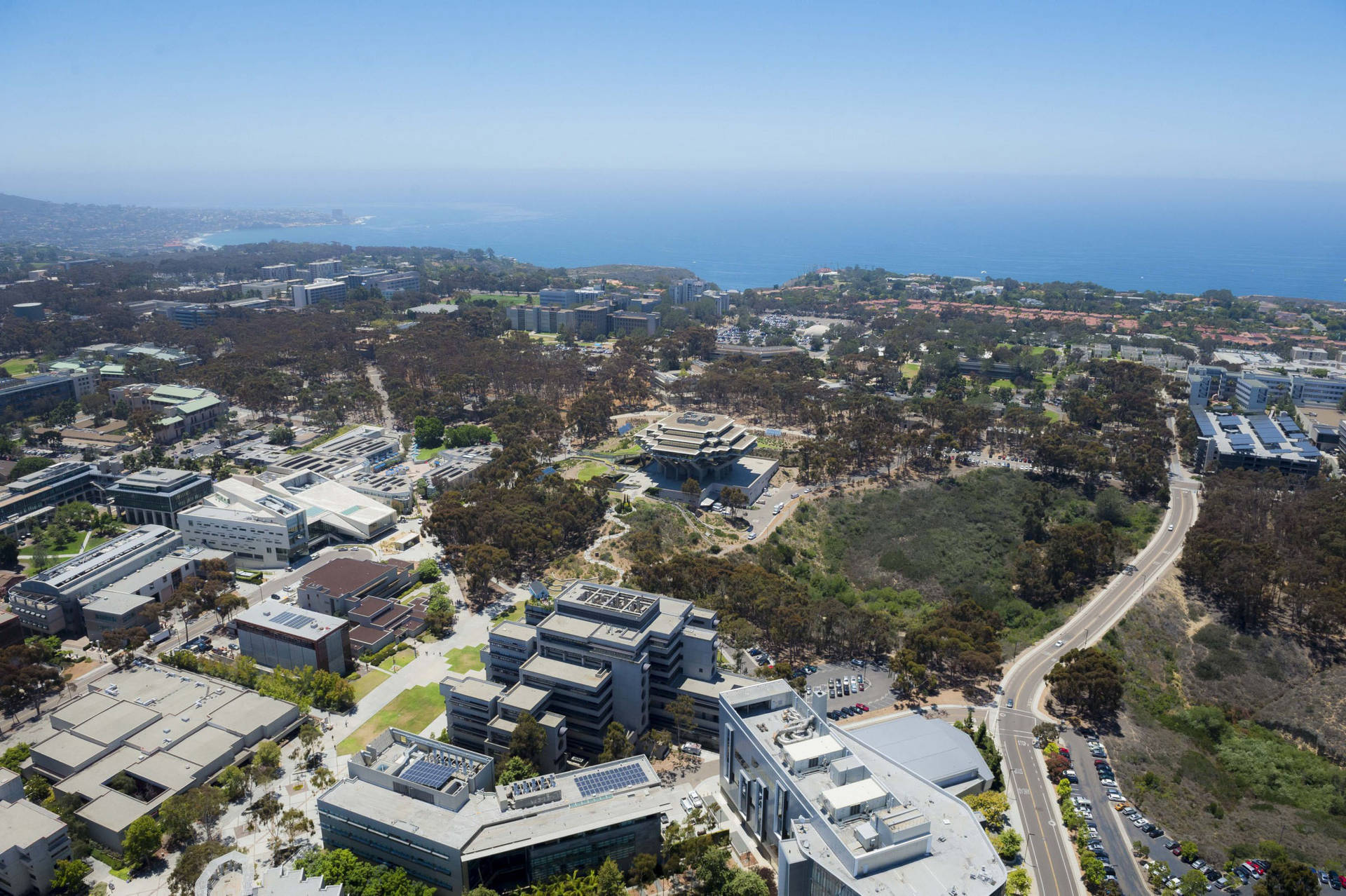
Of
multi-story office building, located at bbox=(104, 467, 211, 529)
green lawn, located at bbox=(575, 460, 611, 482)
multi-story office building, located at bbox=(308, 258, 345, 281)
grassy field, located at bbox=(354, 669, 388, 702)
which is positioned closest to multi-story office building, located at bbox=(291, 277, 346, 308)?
multi-story office building, located at bbox=(308, 258, 345, 281)

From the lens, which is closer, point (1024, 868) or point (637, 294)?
point (1024, 868)

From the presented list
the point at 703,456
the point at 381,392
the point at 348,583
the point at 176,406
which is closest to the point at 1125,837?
the point at 703,456

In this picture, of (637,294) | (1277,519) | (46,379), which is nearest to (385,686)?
(1277,519)

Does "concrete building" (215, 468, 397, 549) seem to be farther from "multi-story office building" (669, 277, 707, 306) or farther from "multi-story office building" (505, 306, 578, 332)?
"multi-story office building" (669, 277, 707, 306)

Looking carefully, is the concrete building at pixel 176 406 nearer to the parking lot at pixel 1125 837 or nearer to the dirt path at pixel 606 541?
the dirt path at pixel 606 541

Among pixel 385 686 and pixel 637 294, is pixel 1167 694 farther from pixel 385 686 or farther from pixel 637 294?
pixel 637 294

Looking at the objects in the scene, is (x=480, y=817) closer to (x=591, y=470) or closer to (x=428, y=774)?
(x=428, y=774)
